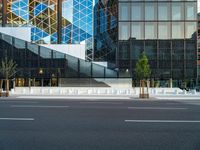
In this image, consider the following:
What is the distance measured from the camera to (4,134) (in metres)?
8.03

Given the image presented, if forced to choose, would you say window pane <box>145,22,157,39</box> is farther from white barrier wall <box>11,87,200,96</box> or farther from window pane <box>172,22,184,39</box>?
white barrier wall <box>11,87,200,96</box>

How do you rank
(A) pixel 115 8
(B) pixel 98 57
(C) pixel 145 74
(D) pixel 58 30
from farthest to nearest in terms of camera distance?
(D) pixel 58 30 < (B) pixel 98 57 < (A) pixel 115 8 < (C) pixel 145 74

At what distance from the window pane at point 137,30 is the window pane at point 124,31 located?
83 centimetres

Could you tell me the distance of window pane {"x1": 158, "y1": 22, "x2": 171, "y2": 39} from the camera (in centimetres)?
4369

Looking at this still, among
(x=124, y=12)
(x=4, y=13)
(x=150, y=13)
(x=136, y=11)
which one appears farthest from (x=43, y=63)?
(x=150, y=13)

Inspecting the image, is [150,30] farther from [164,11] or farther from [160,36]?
[164,11]

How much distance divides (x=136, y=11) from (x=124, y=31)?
4028 mm

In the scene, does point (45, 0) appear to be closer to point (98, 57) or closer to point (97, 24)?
point (97, 24)

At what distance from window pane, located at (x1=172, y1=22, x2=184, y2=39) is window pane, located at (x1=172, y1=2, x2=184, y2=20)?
102cm

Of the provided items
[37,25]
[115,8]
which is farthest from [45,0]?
[115,8]

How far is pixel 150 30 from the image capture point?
4372 centimetres

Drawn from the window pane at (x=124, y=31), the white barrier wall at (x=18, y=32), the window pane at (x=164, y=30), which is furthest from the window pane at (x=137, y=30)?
the white barrier wall at (x=18, y=32)

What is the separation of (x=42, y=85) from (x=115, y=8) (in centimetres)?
1843

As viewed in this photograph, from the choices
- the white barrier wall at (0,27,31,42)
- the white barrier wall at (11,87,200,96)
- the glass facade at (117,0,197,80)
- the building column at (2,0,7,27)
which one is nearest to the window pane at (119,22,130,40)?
the glass facade at (117,0,197,80)
